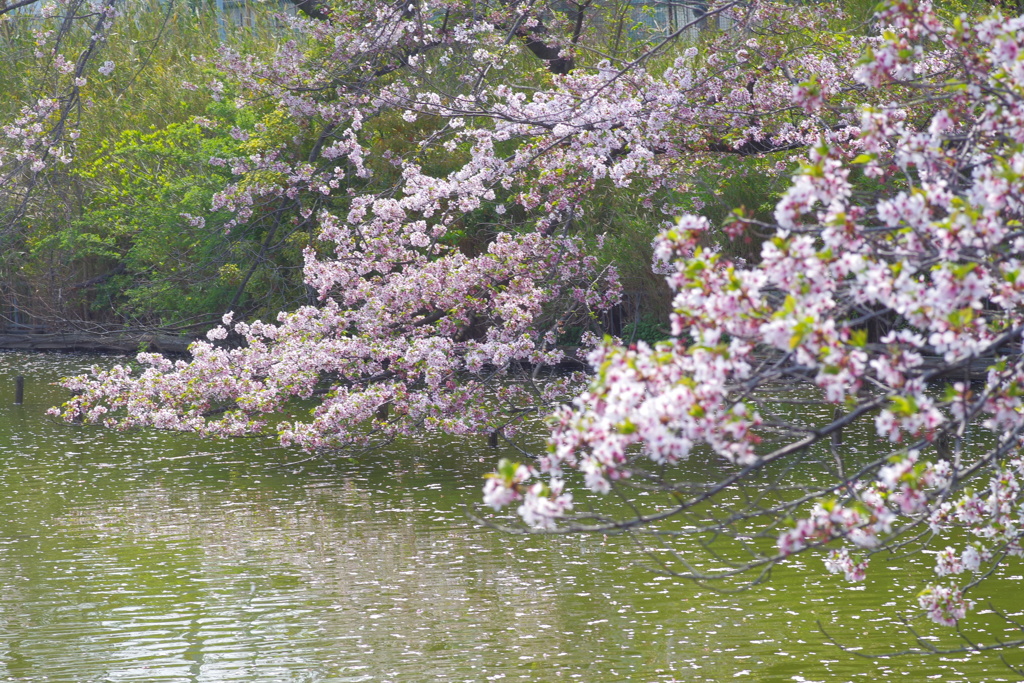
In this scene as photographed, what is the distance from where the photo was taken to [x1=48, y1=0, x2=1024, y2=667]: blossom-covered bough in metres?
3.59

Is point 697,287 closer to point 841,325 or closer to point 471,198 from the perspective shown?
point 841,325

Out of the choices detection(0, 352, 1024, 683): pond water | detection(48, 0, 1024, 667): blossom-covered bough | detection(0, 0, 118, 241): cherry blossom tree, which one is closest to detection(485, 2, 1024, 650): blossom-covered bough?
detection(48, 0, 1024, 667): blossom-covered bough

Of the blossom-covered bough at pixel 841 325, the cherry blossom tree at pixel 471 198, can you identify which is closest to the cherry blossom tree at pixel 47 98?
the cherry blossom tree at pixel 471 198

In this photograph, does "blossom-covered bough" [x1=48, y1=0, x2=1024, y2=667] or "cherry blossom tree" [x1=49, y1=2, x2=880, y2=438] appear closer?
"blossom-covered bough" [x1=48, y1=0, x2=1024, y2=667]

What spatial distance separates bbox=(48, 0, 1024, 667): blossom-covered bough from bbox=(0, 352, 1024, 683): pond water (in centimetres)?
50

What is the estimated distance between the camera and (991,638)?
689 cm

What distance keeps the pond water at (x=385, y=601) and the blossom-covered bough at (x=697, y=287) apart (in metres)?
0.50

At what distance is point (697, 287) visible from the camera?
374 cm

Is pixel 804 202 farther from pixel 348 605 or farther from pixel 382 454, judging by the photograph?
pixel 382 454

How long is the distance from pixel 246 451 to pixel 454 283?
3.43 m

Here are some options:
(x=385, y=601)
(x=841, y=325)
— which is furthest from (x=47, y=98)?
(x=841, y=325)

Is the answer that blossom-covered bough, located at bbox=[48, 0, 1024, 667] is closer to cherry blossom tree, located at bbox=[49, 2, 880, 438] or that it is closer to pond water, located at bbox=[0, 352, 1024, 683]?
cherry blossom tree, located at bbox=[49, 2, 880, 438]

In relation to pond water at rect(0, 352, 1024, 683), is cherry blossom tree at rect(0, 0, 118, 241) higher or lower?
higher

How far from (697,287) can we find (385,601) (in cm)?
482
